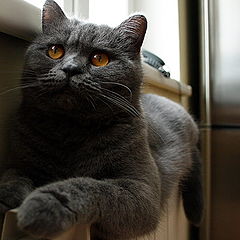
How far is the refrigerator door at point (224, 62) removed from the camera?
1.83 meters

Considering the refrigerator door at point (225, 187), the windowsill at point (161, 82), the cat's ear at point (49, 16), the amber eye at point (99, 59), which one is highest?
the cat's ear at point (49, 16)

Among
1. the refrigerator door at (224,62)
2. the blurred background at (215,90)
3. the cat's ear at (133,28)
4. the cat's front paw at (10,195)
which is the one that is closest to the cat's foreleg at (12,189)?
the cat's front paw at (10,195)

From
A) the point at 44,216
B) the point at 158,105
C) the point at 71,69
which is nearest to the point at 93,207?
the point at 44,216

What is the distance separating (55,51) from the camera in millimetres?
709

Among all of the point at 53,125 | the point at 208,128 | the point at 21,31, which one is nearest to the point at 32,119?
the point at 53,125

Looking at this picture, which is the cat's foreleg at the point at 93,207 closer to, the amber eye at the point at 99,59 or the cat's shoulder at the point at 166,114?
the amber eye at the point at 99,59

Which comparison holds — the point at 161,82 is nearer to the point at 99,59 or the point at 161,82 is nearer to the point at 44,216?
the point at 99,59

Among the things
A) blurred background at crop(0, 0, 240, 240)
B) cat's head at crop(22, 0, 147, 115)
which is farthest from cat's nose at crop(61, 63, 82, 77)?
blurred background at crop(0, 0, 240, 240)

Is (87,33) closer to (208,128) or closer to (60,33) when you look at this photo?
(60,33)

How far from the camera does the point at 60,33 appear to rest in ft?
2.39

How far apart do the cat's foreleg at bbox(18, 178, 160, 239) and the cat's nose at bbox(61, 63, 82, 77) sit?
0.18 meters

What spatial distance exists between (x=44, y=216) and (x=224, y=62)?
62.0 inches

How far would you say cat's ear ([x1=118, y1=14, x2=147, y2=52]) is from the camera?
76cm

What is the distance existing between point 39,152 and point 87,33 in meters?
0.24
